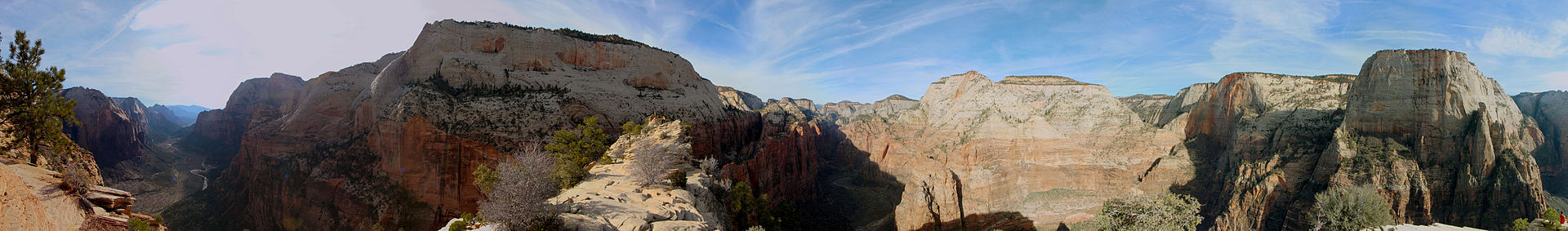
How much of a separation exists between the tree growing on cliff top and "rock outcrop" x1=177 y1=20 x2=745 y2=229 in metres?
12.7

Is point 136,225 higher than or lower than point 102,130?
lower

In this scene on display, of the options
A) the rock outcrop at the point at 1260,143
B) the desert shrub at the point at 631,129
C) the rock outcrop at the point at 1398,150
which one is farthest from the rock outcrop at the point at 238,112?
the rock outcrop at the point at 1398,150

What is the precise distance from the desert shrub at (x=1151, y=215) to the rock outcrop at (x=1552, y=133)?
29372 millimetres

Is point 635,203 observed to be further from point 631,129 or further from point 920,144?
point 920,144

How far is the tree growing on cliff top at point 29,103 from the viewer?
8336 mm

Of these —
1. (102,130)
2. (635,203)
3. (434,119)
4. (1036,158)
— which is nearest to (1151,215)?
(635,203)

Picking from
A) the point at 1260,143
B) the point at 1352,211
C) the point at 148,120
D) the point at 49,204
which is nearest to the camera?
the point at 49,204

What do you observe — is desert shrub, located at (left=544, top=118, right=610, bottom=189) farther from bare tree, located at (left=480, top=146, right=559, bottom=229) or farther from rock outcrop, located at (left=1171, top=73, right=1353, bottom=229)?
rock outcrop, located at (left=1171, top=73, right=1353, bottom=229)

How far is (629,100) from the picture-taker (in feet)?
122

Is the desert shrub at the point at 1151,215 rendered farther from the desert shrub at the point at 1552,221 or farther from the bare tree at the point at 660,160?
the bare tree at the point at 660,160

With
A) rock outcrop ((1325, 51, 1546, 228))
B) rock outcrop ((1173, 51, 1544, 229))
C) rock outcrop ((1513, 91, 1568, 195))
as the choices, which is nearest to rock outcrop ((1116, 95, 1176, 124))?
rock outcrop ((1173, 51, 1544, 229))

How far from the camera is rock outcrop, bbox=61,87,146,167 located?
153 ft

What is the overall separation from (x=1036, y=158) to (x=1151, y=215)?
23376 mm

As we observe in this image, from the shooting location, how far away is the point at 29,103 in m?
8.66
